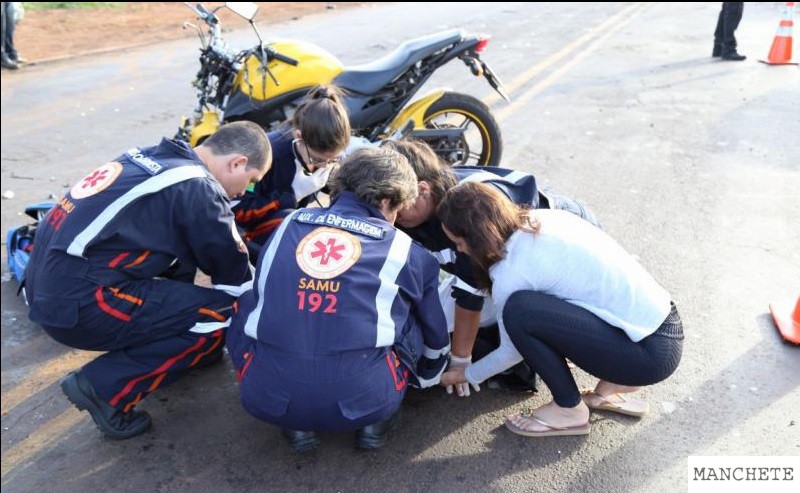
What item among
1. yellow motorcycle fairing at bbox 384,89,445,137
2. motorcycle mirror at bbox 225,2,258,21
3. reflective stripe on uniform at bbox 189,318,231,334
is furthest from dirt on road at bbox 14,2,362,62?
reflective stripe on uniform at bbox 189,318,231,334

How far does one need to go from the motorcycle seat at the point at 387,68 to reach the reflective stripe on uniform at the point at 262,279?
85.9 inches

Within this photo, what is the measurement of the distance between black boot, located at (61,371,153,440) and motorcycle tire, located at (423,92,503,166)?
2667 millimetres

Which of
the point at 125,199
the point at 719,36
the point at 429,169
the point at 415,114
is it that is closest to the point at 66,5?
the point at 719,36

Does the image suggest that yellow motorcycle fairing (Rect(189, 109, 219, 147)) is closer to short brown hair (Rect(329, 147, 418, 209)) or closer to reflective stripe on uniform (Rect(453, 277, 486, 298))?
short brown hair (Rect(329, 147, 418, 209))

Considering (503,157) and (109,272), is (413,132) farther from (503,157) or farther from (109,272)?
(109,272)

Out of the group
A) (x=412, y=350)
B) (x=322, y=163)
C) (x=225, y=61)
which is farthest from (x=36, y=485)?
(x=225, y=61)

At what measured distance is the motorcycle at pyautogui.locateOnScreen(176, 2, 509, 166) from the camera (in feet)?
14.5

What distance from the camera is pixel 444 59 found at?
15.7 ft

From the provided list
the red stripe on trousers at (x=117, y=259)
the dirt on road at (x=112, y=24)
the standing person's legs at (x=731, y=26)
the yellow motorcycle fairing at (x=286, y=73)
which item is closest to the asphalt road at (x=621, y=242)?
the standing person's legs at (x=731, y=26)

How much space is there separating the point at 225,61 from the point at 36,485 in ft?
8.96

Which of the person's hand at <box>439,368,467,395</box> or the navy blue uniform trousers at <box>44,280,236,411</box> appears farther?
the person's hand at <box>439,368,467,395</box>

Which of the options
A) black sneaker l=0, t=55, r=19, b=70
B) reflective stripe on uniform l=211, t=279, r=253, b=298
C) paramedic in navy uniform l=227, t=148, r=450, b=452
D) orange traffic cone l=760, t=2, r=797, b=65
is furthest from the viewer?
black sneaker l=0, t=55, r=19, b=70

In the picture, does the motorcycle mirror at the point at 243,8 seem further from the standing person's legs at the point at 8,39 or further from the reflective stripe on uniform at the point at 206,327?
the standing person's legs at the point at 8,39

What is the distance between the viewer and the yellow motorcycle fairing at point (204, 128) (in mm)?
4398
